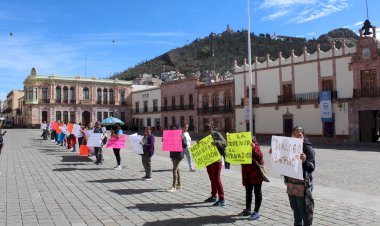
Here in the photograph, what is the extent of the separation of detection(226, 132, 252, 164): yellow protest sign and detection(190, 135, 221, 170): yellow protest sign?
0.28m

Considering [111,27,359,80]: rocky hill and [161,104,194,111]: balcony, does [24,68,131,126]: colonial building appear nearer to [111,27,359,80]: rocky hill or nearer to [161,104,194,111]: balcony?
[161,104,194,111]: balcony

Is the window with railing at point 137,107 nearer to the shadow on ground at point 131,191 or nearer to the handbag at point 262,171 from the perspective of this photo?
the shadow on ground at point 131,191

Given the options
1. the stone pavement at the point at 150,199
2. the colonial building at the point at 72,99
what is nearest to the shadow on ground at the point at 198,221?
the stone pavement at the point at 150,199

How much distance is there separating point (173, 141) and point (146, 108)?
175ft

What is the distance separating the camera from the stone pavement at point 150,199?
6922mm

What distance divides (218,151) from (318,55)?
27889 mm

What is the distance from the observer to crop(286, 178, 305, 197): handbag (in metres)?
5.52

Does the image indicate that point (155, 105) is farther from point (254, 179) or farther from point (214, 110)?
point (254, 179)

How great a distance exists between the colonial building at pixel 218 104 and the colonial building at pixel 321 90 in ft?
12.4

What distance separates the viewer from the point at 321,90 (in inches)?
1299

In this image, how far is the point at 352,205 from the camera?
7.94m

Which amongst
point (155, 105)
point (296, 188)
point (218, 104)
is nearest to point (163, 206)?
point (296, 188)

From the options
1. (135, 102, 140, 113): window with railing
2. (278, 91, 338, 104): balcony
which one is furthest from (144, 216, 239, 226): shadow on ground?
(135, 102, 140, 113): window with railing

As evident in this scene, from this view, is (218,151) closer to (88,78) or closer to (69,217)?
(69,217)
